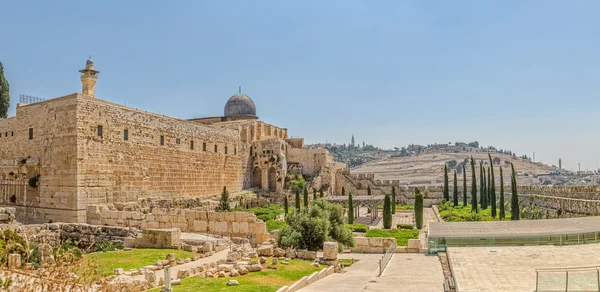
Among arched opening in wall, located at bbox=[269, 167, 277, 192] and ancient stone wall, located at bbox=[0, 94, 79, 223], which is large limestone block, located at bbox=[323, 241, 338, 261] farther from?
arched opening in wall, located at bbox=[269, 167, 277, 192]

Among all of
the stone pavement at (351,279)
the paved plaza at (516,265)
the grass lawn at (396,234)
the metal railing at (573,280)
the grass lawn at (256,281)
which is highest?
the metal railing at (573,280)

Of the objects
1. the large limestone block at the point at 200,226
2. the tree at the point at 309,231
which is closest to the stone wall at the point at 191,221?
the large limestone block at the point at 200,226

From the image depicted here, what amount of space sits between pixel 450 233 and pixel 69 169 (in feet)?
51.2

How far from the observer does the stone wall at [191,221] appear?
1897 centimetres

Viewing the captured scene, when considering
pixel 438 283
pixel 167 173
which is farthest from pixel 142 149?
pixel 438 283

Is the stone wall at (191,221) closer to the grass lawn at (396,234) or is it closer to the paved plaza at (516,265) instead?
the grass lawn at (396,234)

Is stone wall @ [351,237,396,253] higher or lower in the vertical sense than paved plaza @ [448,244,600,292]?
lower

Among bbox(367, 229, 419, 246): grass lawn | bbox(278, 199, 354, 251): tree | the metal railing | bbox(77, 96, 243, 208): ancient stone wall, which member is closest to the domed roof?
bbox(77, 96, 243, 208): ancient stone wall

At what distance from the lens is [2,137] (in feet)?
82.2

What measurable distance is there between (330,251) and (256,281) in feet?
11.5

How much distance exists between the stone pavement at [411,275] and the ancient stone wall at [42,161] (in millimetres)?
13826

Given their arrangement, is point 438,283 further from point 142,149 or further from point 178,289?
point 142,149

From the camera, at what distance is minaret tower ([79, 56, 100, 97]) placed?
27688 millimetres

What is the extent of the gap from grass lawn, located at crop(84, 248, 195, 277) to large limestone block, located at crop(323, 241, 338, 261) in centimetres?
423
